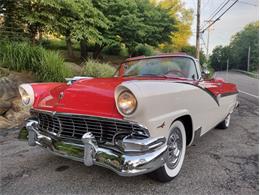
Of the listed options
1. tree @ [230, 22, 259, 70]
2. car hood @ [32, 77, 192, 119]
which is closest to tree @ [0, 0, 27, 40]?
car hood @ [32, 77, 192, 119]

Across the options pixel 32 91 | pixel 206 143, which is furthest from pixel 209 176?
pixel 32 91

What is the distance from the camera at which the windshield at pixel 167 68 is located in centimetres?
354

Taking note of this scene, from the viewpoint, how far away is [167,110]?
250 cm

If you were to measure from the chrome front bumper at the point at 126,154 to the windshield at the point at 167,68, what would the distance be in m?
1.43

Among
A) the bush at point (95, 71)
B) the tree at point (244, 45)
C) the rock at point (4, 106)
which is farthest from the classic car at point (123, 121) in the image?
the tree at point (244, 45)

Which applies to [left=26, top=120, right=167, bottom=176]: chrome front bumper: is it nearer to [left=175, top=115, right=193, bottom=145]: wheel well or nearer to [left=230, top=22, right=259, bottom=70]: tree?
[left=175, top=115, right=193, bottom=145]: wheel well

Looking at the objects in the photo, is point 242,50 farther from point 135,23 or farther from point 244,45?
point 135,23

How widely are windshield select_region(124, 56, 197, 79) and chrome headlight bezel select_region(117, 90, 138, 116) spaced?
1337 mm

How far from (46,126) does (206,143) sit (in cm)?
254

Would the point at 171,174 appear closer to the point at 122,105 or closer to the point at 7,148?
the point at 122,105

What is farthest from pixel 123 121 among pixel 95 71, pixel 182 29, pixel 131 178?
pixel 182 29

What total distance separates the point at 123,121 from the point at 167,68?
5.24 feet

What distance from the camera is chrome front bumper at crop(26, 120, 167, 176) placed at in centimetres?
217

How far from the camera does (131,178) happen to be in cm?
275
